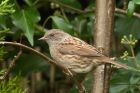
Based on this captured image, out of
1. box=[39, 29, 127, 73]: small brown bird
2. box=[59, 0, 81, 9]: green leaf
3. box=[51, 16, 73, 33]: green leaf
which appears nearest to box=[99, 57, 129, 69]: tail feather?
box=[39, 29, 127, 73]: small brown bird

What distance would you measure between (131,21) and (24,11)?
1.20 m

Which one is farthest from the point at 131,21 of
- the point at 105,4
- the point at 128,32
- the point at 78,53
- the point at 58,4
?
the point at 105,4

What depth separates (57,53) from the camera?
15.3 feet

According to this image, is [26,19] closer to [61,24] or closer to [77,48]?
[61,24]

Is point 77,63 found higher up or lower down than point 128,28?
higher up

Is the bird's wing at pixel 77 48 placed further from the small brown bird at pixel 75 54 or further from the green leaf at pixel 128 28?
the green leaf at pixel 128 28

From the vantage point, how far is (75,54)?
4.62 m

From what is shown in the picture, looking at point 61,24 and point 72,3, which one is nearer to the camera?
point 61,24

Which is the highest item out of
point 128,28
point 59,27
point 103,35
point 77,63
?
point 103,35

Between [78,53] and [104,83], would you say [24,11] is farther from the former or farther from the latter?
[104,83]

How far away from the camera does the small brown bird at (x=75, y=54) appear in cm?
441

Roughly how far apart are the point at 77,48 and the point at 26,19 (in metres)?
0.57

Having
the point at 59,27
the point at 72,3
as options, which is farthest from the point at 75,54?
the point at 72,3

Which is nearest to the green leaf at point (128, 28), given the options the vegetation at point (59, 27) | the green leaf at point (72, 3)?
the vegetation at point (59, 27)
